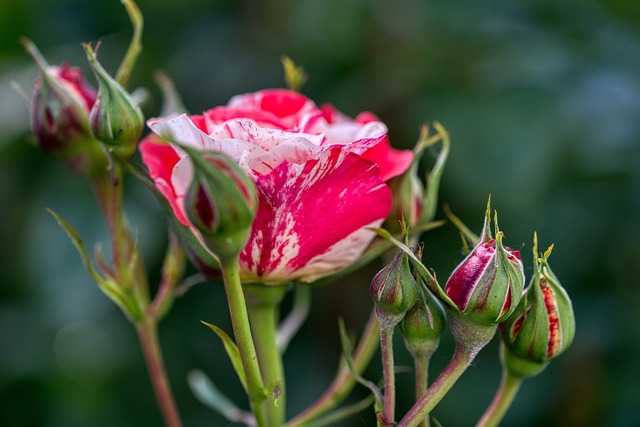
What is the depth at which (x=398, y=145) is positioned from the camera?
122 centimetres

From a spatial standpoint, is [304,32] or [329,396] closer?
[329,396]

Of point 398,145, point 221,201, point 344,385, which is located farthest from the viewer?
point 398,145

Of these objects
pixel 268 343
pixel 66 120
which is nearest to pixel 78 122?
pixel 66 120

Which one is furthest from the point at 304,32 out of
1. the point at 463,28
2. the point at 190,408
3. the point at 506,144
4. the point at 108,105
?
the point at 108,105

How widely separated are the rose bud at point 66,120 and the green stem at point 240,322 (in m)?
0.25

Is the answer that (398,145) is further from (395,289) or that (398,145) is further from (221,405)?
(395,289)

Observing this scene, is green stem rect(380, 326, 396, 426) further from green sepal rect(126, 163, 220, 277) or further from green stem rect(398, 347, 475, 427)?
green sepal rect(126, 163, 220, 277)

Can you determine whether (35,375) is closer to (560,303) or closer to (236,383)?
(236,383)

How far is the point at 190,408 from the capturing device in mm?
1341

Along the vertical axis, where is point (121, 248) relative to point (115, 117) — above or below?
below

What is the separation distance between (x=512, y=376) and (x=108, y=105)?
0.34 metres

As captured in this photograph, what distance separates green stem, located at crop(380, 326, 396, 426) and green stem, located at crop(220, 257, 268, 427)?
0.08 metres

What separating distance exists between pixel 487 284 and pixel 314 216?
4.6 inches

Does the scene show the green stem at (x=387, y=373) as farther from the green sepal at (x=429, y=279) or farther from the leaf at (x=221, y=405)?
the leaf at (x=221, y=405)
